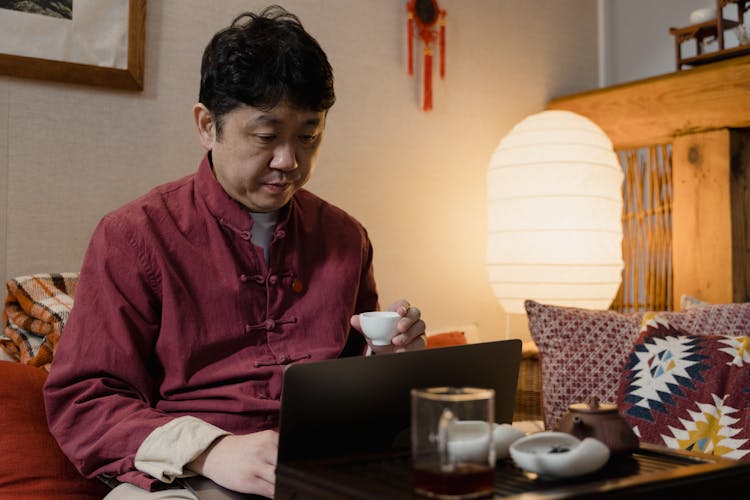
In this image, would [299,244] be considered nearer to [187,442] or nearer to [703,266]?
[187,442]

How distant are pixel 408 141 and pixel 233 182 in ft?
4.28

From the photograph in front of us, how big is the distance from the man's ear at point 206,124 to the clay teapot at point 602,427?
2.78 ft

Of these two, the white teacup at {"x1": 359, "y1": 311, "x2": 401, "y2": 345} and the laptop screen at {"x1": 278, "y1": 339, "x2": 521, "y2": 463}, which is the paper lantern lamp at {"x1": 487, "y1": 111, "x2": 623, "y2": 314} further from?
the laptop screen at {"x1": 278, "y1": 339, "x2": 521, "y2": 463}

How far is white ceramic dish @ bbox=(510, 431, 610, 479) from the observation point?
0.81 meters

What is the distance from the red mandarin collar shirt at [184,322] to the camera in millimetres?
1306

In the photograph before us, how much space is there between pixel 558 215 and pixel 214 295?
1.38 m

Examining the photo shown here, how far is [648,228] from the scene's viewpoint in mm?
2857

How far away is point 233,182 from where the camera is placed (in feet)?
4.88

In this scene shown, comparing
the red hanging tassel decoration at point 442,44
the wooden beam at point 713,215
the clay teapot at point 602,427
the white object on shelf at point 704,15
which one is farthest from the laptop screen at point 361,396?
the white object on shelf at point 704,15

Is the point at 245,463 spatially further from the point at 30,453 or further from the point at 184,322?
the point at 30,453

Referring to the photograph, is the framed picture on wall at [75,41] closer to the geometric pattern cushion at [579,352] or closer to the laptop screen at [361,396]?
the geometric pattern cushion at [579,352]

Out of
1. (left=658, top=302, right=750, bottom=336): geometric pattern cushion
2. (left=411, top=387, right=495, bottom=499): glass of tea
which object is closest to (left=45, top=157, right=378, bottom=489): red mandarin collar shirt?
(left=411, top=387, right=495, bottom=499): glass of tea

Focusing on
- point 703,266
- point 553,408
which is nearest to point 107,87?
point 553,408

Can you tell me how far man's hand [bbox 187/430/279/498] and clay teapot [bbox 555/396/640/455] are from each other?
1.25 ft
